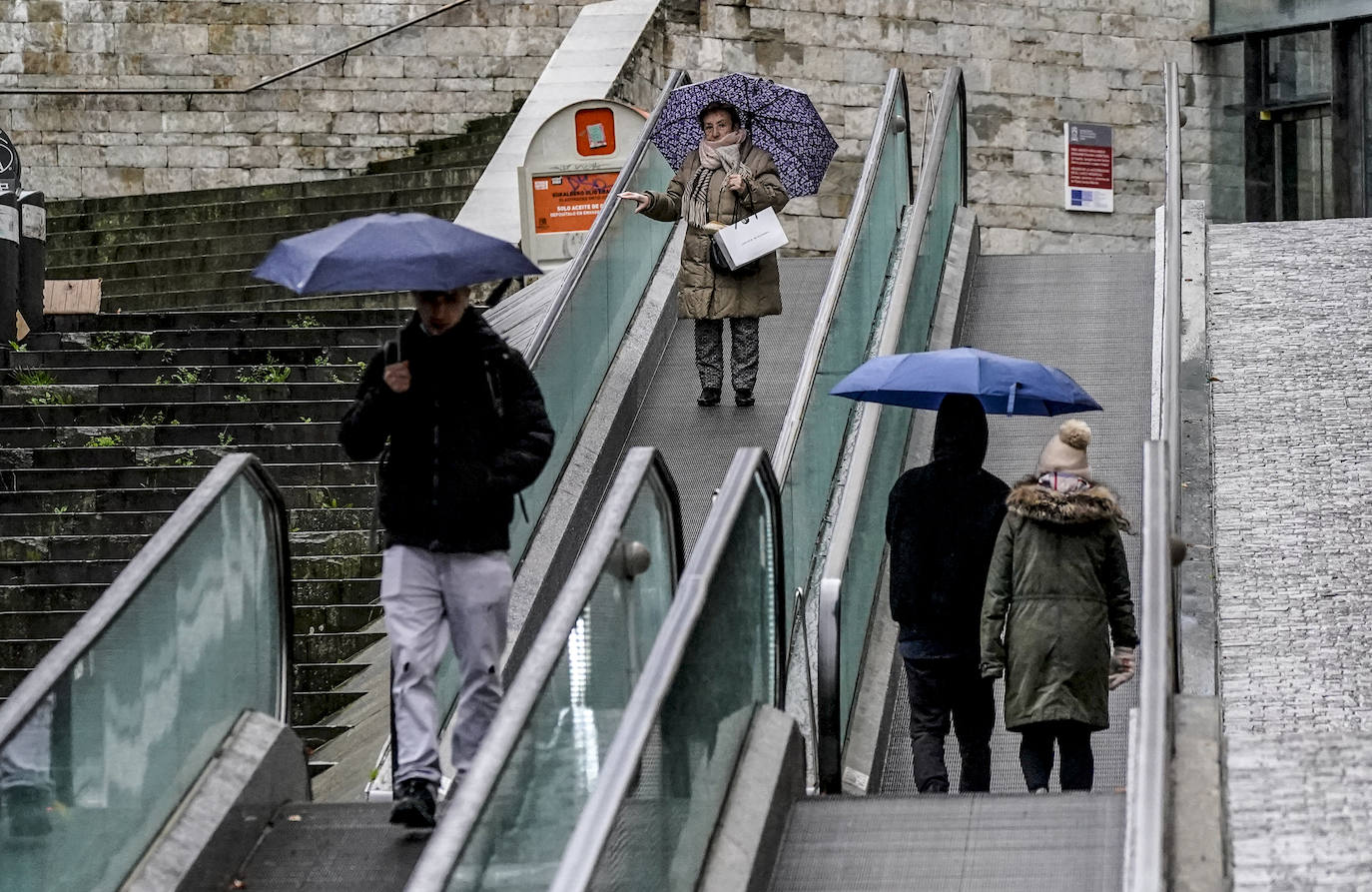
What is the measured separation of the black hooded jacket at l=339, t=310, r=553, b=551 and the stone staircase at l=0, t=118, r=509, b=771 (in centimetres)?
236

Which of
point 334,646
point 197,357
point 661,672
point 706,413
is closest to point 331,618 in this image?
point 334,646

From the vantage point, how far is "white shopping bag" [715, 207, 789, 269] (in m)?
9.09

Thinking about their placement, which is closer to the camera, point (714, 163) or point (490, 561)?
point (490, 561)

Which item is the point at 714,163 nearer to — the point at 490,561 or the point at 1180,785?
the point at 490,561

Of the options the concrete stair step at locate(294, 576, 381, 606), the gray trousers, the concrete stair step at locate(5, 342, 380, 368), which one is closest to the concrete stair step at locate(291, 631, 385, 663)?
the concrete stair step at locate(294, 576, 381, 606)

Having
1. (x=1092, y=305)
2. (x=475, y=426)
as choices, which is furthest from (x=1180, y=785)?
(x=1092, y=305)

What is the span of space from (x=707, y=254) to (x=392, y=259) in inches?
166

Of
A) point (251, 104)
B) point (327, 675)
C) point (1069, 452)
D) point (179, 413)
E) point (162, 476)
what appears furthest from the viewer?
point (251, 104)

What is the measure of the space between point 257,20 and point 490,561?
1589 centimetres

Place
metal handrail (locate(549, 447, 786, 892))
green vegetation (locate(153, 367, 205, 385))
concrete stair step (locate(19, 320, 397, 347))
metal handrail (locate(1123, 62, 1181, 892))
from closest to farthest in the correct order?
1. metal handrail (locate(549, 447, 786, 892))
2. metal handrail (locate(1123, 62, 1181, 892))
3. green vegetation (locate(153, 367, 205, 385))
4. concrete stair step (locate(19, 320, 397, 347))

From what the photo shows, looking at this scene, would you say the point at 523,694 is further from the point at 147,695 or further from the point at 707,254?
the point at 707,254

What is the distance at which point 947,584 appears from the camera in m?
6.05

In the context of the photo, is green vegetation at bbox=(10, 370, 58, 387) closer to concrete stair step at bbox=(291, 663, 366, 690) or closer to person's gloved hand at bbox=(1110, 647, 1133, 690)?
concrete stair step at bbox=(291, 663, 366, 690)

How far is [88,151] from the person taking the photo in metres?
19.8
